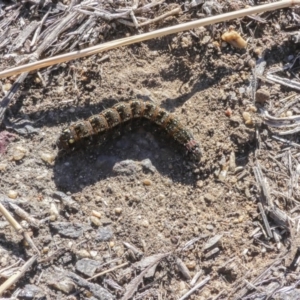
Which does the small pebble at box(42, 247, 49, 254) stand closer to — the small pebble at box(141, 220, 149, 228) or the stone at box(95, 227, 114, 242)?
the stone at box(95, 227, 114, 242)

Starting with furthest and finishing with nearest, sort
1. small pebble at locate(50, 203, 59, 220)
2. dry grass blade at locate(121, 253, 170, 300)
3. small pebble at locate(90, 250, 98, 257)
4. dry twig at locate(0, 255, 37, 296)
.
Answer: small pebble at locate(50, 203, 59, 220) < small pebble at locate(90, 250, 98, 257) < dry grass blade at locate(121, 253, 170, 300) < dry twig at locate(0, 255, 37, 296)

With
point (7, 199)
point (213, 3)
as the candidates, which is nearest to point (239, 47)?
point (213, 3)

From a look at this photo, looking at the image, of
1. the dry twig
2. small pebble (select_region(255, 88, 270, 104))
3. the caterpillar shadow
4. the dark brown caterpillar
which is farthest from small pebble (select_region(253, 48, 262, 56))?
the dry twig

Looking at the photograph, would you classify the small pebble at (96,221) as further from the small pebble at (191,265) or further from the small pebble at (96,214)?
the small pebble at (191,265)

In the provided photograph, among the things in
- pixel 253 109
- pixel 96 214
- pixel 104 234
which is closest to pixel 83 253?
pixel 104 234

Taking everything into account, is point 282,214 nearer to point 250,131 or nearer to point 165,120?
point 250,131

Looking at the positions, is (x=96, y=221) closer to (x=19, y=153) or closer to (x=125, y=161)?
(x=125, y=161)
